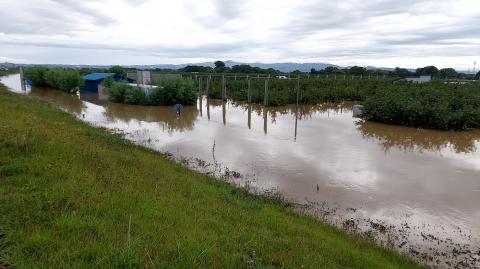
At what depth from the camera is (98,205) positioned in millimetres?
4277

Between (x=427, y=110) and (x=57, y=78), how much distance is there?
34501mm

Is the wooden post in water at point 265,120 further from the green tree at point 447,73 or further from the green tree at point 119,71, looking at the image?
the green tree at point 447,73

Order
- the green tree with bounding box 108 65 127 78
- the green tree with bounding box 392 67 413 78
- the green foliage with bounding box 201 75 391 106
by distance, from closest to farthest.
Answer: the green foliage with bounding box 201 75 391 106
the green tree with bounding box 108 65 127 78
the green tree with bounding box 392 67 413 78

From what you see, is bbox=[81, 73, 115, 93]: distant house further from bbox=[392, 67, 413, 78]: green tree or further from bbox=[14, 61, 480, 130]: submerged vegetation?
bbox=[392, 67, 413, 78]: green tree

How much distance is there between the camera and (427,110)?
683 inches

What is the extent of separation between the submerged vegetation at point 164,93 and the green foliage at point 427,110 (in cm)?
1198

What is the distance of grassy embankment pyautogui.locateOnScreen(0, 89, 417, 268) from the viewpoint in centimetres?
329

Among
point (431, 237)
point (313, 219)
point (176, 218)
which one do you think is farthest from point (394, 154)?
point (176, 218)

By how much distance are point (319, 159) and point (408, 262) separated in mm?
6354

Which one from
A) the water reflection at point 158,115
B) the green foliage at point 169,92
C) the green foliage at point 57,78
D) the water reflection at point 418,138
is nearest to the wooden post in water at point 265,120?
the water reflection at point 158,115

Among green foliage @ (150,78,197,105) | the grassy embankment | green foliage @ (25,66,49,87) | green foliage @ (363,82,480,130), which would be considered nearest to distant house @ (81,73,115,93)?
green foliage @ (25,66,49,87)

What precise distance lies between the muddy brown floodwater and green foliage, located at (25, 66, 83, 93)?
18.3 metres

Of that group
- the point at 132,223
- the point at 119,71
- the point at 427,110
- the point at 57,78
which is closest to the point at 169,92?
the point at 427,110

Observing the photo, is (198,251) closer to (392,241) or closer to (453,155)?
(392,241)
